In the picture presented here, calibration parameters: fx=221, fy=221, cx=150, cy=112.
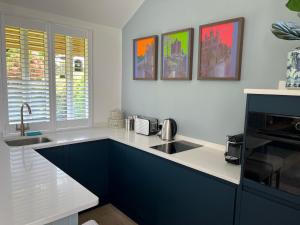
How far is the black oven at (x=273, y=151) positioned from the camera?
3.84 ft

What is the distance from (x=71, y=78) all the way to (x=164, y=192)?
1.77 m

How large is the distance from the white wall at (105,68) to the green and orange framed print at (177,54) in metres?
0.90

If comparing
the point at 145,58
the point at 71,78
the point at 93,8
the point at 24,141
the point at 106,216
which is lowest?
the point at 106,216

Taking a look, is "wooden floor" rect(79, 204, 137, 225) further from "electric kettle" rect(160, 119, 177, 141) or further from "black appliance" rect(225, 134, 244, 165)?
"black appliance" rect(225, 134, 244, 165)

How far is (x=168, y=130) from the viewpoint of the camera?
7.75ft

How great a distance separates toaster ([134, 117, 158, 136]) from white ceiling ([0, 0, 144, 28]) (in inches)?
53.5

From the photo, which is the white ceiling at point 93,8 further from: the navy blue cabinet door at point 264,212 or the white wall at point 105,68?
the navy blue cabinet door at point 264,212

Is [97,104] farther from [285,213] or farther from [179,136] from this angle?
[285,213]

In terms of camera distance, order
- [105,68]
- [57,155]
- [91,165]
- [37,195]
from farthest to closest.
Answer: [105,68], [91,165], [57,155], [37,195]

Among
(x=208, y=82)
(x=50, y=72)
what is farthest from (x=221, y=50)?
(x=50, y=72)

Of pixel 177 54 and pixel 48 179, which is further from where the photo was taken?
pixel 177 54

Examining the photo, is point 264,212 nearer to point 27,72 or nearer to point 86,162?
point 86,162

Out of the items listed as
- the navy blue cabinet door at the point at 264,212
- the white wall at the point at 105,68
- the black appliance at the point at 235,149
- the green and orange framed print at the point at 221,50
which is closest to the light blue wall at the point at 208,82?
the green and orange framed print at the point at 221,50

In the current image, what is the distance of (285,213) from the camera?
120 cm
